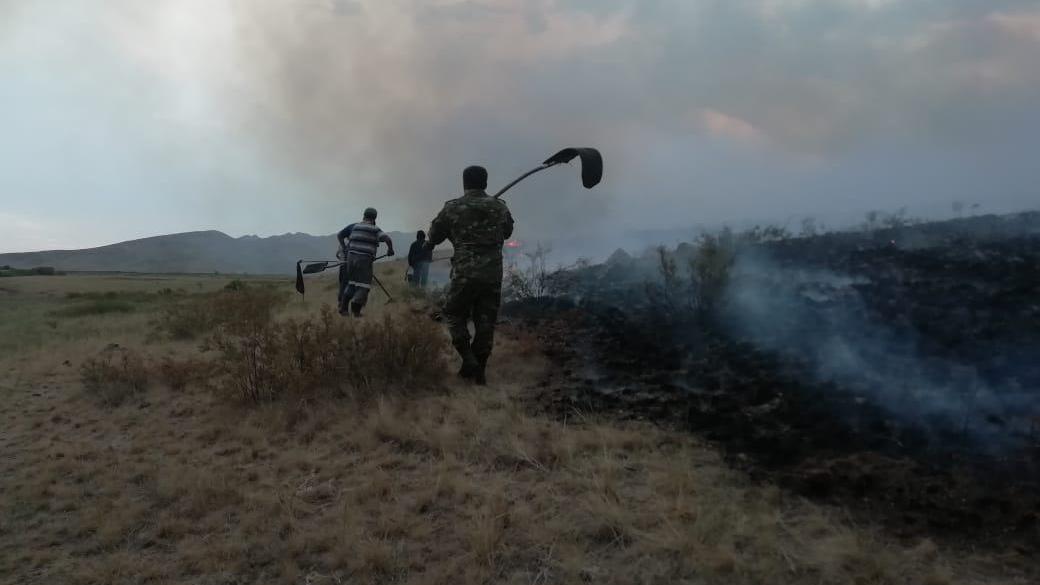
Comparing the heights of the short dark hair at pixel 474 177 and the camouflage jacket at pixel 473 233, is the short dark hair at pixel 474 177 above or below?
above

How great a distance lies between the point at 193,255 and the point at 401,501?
11707 centimetres

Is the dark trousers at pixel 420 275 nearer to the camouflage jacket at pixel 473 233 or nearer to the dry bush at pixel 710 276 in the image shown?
the dry bush at pixel 710 276

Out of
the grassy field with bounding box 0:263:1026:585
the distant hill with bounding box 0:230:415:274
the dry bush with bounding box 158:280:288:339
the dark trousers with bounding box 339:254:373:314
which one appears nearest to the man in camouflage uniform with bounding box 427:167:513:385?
the grassy field with bounding box 0:263:1026:585

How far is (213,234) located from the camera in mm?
129375

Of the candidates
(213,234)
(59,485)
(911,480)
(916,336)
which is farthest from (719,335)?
Result: (213,234)

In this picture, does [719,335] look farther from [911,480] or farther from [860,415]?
[911,480]

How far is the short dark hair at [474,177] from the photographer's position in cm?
580

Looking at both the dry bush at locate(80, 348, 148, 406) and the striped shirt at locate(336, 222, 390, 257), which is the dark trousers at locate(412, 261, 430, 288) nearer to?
the striped shirt at locate(336, 222, 390, 257)

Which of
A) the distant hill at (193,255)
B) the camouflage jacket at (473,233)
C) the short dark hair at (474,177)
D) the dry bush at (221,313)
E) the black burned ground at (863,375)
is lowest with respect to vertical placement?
the black burned ground at (863,375)

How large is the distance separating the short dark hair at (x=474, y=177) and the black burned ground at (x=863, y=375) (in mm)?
1925

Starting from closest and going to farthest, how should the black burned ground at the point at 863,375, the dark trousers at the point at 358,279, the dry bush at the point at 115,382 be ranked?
the black burned ground at the point at 863,375 → the dry bush at the point at 115,382 → the dark trousers at the point at 358,279

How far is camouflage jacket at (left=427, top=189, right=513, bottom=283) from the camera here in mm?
5680

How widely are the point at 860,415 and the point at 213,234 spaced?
141m

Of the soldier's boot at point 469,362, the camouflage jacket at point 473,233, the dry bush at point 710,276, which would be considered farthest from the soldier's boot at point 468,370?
the dry bush at point 710,276
